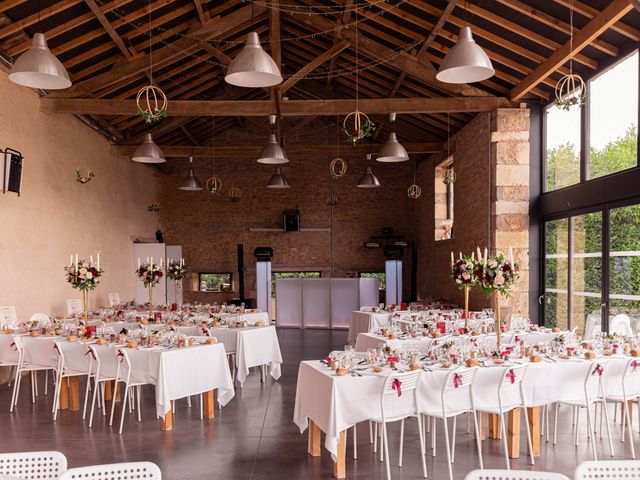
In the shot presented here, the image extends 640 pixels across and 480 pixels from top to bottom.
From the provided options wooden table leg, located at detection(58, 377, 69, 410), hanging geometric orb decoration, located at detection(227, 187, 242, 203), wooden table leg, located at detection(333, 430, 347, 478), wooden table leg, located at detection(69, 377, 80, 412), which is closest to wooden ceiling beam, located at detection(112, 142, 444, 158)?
hanging geometric orb decoration, located at detection(227, 187, 242, 203)

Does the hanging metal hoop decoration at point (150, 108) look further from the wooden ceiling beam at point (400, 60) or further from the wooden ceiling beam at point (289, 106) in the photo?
the wooden ceiling beam at point (400, 60)

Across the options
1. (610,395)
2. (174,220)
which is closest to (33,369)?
(610,395)

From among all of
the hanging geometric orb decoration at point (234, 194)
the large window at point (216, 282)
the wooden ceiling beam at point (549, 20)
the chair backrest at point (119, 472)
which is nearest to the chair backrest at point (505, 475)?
the chair backrest at point (119, 472)

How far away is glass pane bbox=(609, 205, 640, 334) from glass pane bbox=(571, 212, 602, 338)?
0.97 ft

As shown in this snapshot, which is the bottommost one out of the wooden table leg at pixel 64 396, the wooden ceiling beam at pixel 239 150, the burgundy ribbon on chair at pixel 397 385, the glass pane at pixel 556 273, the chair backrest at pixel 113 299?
the wooden table leg at pixel 64 396

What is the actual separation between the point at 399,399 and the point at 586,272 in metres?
4.93

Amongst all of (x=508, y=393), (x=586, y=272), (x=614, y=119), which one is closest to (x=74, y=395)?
(x=508, y=393)

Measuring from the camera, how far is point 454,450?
5344mm

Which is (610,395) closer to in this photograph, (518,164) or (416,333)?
(416,333)

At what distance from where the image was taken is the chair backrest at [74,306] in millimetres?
10738

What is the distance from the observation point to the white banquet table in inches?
188

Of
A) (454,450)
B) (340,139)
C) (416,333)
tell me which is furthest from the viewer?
(340,139)

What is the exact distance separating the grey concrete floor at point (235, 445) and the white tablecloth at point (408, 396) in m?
0.43

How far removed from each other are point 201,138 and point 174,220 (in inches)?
104
